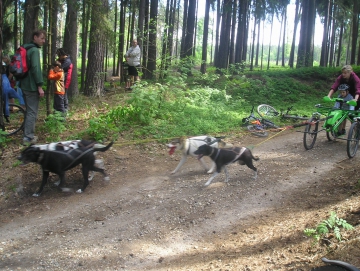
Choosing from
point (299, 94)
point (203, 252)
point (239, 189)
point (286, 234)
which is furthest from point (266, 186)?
point (299, 94)

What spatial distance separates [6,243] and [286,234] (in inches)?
161

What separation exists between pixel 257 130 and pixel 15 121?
7.42 m

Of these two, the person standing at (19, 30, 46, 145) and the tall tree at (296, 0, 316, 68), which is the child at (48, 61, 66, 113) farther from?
the tall tree at (296, 0, 316, 68)

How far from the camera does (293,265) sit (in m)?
3.87

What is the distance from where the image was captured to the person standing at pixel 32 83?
7.48 m

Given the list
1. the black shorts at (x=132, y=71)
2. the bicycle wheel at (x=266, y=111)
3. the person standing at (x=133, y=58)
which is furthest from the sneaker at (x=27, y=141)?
the bicycle wheel at (x=266, y=111)

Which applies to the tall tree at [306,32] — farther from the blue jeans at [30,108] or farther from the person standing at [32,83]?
the blue jeans at [30,108]

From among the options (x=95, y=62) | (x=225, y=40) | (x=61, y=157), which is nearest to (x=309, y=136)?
(x=61, y=157)

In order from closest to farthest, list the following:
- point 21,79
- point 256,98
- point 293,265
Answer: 1. point 293,265
2. point 21,79
3. point 256,98

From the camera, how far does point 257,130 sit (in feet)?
34.9

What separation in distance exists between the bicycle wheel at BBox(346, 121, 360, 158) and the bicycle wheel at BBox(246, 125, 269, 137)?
8.66ft

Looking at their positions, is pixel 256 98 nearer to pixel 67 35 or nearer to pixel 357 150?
pixel 357 150

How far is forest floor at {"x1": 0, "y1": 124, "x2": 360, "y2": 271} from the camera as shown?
4375 millimetres

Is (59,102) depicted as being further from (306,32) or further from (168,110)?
(306,32)
